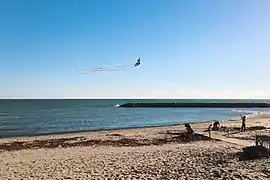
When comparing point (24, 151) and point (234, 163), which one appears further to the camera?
point (24, 151)

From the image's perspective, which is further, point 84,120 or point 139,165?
point 84,120

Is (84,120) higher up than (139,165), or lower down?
lower down

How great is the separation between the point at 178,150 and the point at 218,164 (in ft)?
14.4

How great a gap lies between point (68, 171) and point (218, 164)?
221 inches

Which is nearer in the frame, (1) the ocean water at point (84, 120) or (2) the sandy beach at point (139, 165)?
(2) the sandy beach at point (139, 165)

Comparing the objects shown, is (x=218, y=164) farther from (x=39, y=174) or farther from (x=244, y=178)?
(x=39, y=174)

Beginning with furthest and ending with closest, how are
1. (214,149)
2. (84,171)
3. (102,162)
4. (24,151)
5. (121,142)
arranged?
(121,142) < (24,151) < (214,149) < (102,162) < (84,171)

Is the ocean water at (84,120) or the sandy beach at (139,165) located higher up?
the sandy beach at (139,165)

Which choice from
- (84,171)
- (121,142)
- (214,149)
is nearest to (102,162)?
(84,171)

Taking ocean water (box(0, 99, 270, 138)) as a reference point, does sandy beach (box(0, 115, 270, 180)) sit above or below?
above

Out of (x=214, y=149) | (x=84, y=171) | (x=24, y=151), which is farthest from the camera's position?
(x=24, y=151)

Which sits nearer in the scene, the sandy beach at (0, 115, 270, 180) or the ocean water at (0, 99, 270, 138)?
the sandy beach at (0, 115, 270, 180)

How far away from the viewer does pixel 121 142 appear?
919 inches

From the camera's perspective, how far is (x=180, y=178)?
1141 centimetres
